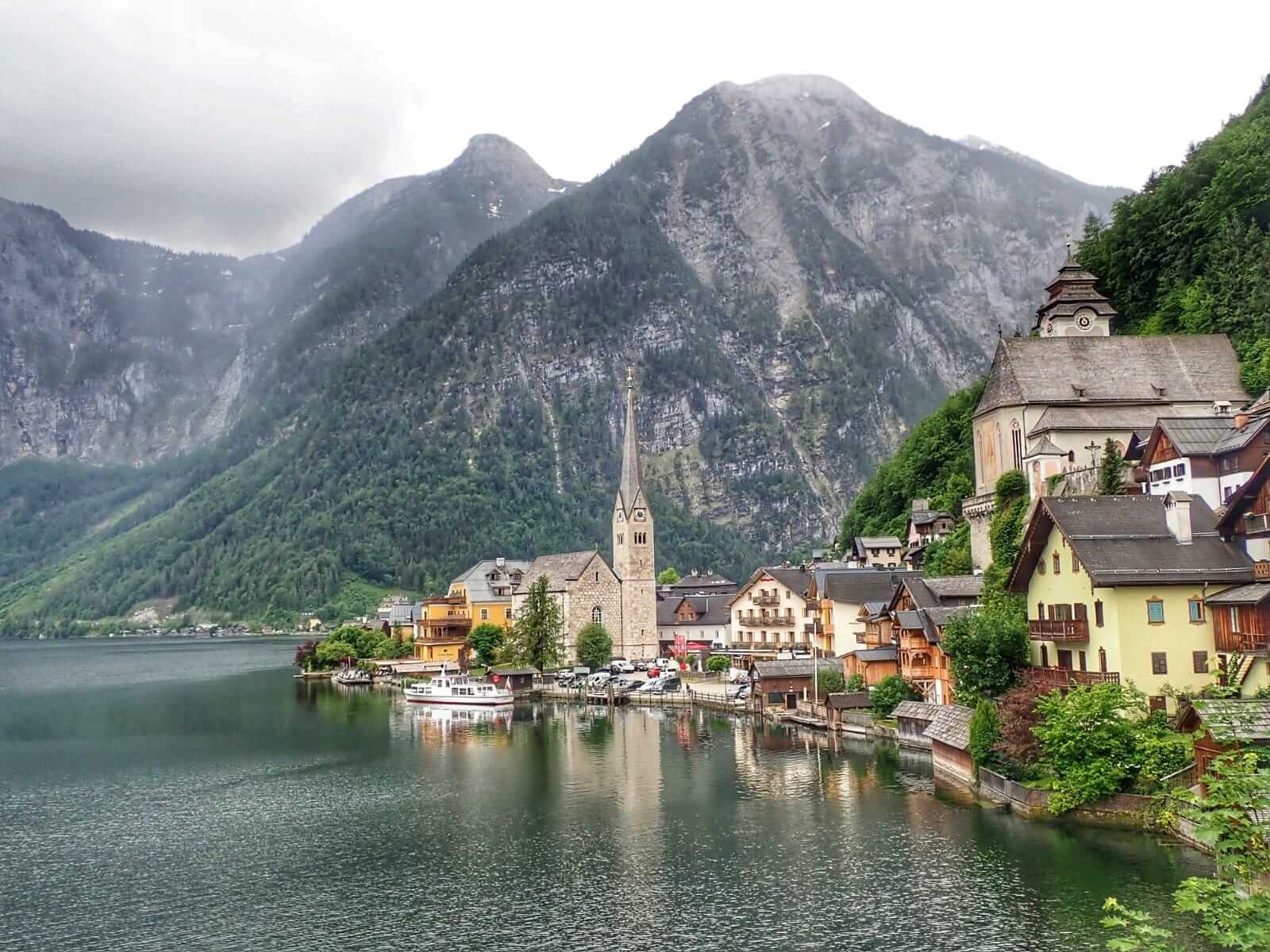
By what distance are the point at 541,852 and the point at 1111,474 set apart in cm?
3511

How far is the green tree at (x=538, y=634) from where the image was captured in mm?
111625

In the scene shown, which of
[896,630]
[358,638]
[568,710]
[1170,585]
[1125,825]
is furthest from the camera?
[358,638]

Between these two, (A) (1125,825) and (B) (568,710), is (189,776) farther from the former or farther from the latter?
(A) (1125,825)

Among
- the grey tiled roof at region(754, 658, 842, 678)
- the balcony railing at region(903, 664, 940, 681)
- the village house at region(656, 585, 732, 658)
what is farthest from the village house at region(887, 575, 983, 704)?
the village house at region(656, 585, 732, 658)

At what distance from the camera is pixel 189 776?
63281 mm

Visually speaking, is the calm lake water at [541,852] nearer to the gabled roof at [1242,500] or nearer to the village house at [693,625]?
the gabled roof at [1242,500]

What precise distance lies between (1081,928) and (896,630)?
42.4m

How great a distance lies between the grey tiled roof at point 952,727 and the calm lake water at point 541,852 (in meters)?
2.37

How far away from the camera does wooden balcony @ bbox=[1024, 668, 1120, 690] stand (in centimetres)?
4247

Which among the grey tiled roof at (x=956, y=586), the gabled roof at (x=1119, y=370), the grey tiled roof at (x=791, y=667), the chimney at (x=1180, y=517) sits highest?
the gabled roof at (x=1119, y=370)

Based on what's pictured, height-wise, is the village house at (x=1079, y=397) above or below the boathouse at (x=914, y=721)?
above

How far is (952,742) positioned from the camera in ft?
169

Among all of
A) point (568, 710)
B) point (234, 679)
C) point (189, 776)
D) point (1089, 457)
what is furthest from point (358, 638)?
point (1089, 457)

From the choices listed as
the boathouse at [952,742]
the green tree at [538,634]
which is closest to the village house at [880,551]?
the green tree at [538,634]
